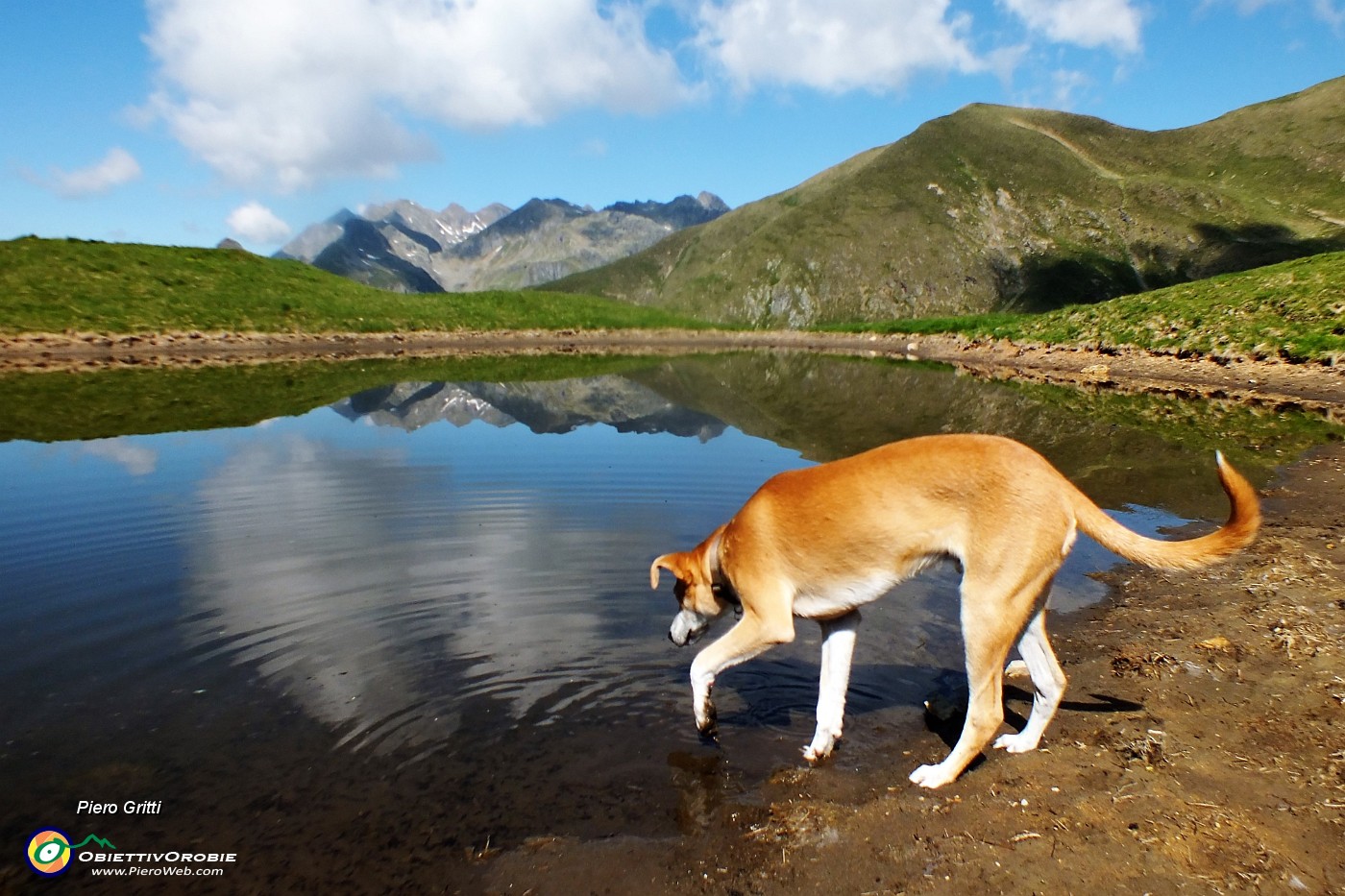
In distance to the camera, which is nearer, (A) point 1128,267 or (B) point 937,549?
(B) point 937,549

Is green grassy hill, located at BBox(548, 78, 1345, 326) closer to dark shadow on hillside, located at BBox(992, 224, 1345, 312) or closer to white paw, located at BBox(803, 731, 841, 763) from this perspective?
dark shadow on hillside, located at BBox(992, 224, 1345, 312)

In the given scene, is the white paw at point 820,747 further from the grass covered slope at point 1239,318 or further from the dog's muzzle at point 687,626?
the grass covered slope at point 1239,318

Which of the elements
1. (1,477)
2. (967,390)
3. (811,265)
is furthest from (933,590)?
(811,265)

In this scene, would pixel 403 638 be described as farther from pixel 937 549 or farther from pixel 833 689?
pixel 937 549

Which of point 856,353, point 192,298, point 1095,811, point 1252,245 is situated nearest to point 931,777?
point 1095,811

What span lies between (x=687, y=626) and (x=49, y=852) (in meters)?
5.17

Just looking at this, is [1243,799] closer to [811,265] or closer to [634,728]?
[634,728]

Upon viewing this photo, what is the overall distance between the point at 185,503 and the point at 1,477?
5.17 meters

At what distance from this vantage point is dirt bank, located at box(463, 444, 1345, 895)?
4727 mm

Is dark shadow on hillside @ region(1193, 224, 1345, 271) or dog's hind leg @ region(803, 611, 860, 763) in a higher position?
dark shadow on hillside @ region(1193, 224, 1345, 271)

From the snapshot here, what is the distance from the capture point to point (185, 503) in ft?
48.9

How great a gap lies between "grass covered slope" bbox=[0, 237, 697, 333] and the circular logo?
4709 cm

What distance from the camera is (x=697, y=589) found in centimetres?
746

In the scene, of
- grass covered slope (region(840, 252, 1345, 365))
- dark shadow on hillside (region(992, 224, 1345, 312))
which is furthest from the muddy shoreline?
dark shadow on hillside (region(992, 224, 1345, 312))
